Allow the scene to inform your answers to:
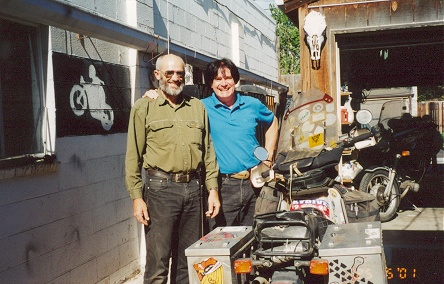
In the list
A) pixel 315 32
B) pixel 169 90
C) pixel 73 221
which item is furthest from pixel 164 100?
pixel 315 32

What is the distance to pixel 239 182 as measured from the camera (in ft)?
13.9

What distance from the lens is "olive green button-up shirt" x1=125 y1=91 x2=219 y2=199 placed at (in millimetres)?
3727

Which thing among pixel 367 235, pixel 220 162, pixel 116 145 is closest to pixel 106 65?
pixel 116 145

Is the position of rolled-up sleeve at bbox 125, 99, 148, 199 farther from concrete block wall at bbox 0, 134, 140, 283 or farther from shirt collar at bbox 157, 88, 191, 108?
concrete block wall at bbox 0, 134, 140, 283

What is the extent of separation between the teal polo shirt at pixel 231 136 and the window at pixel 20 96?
140 centimetres

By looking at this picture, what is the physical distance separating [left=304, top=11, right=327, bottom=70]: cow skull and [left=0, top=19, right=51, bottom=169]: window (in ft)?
13.0


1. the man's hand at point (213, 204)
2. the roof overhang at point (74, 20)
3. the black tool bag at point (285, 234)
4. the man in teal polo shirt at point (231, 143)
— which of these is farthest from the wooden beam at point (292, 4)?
the black tool bag at point (285, 234)

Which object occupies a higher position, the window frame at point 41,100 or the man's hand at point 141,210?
the window frame at point 41,100

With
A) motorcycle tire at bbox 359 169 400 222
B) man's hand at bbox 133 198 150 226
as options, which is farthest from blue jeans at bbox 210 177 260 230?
motorcycle tire at bbox 359 169 400 222

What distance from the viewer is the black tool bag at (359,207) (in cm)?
409

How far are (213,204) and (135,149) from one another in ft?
2.42

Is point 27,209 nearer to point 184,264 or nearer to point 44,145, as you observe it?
point 44,145

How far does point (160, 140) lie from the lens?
3.74 m

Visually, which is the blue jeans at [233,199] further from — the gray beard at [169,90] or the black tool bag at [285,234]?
the black tool bag at [285,234]
